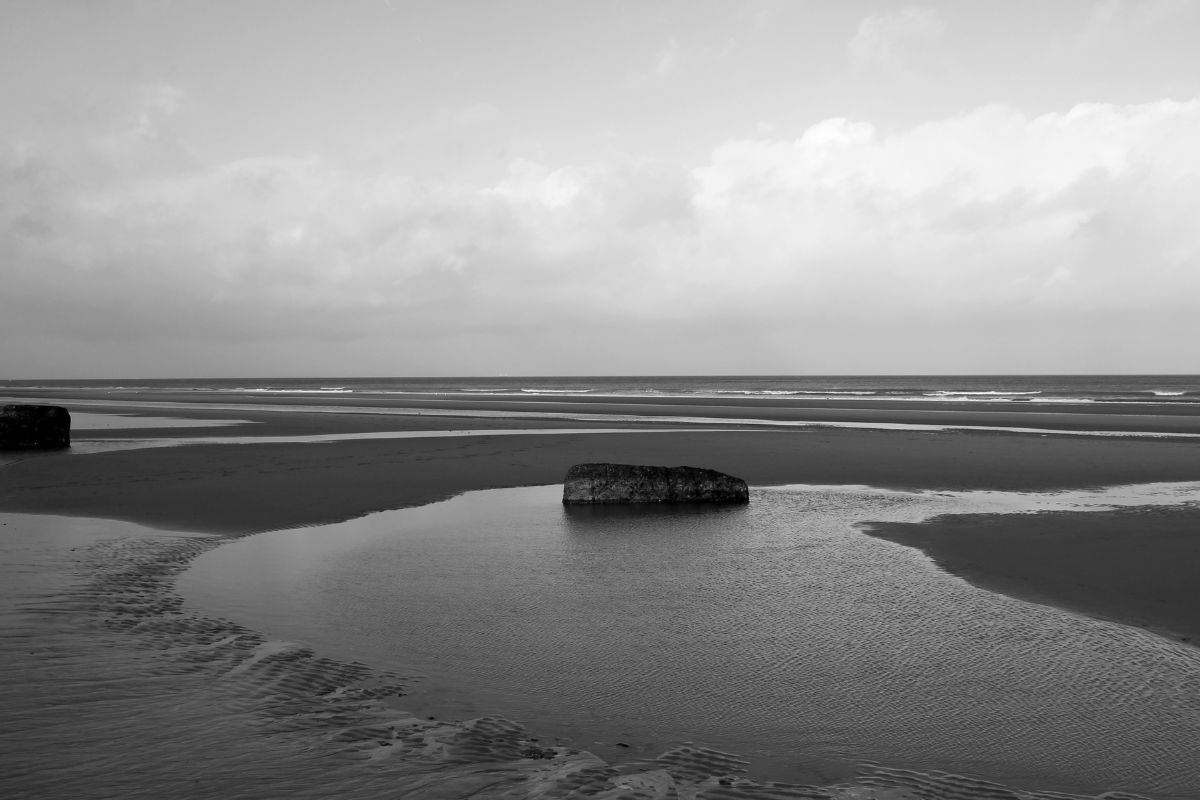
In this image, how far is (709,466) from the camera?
18734 millimetres

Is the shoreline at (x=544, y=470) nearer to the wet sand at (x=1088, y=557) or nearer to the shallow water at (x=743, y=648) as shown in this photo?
the wet sand at (x=1088, y=557)

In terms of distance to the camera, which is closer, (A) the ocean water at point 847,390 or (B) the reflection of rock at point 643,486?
(B) the reflection of rock at point 643,486

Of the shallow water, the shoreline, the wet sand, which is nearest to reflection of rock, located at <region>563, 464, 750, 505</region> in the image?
the shallow water

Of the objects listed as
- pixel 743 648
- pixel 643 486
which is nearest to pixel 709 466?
pixel 643 486

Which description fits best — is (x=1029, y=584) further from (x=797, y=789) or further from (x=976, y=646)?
(x=797, y=789)

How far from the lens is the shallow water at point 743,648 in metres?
4.46

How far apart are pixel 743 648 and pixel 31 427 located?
72.6 ft

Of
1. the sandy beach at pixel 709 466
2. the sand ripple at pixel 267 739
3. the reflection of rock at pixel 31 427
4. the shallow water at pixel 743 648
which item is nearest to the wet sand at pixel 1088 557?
the sandy beach at pixel 709 466

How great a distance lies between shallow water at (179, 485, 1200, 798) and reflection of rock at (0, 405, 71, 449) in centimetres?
1530

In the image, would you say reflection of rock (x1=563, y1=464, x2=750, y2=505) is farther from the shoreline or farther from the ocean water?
the ocean water

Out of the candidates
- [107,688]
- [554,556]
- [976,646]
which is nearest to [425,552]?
[554,556]

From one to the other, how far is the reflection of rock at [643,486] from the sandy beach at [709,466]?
2519mm

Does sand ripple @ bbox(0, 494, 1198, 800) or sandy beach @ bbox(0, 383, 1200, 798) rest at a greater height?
sandy beach @ bbox(0, 383, 1200, 798)

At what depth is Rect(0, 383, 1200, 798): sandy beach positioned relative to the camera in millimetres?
8523
